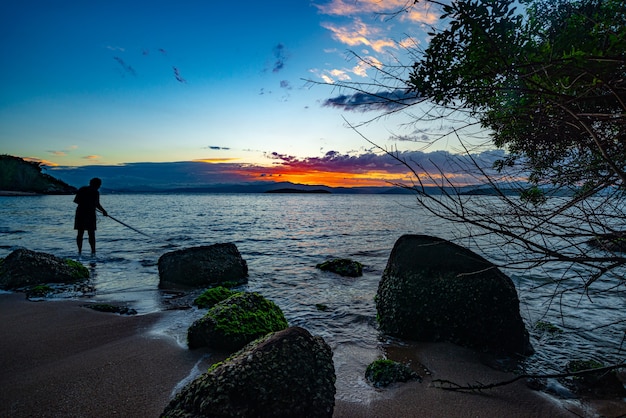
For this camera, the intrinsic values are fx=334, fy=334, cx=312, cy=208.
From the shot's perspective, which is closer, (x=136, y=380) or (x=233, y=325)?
(x=136, y=380)

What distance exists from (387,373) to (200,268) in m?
7.31

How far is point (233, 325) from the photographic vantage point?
18.3ft

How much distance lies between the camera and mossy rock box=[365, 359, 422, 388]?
465 cm

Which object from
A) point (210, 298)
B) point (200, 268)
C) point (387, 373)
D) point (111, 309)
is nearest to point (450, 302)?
point (387, 373)

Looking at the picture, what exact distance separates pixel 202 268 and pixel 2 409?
21.9 ft

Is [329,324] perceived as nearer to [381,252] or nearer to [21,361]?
[21,361]

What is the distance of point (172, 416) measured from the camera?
3166 millimetres

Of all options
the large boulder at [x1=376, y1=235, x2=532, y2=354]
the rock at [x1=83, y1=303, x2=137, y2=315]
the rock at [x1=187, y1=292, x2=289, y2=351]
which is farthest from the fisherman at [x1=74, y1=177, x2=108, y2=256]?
the large boulder at [x1=376, y1=235, x2=532, y2=354]

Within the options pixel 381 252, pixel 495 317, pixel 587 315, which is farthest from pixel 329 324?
pixel 381 252

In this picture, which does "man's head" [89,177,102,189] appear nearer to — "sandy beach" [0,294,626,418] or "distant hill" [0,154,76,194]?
"sandy beach" [0,294,626,418]

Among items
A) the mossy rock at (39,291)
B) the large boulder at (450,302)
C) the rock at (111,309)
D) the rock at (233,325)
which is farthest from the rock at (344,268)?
the mossy rock at (39,291)

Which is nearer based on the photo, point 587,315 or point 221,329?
point 221,329

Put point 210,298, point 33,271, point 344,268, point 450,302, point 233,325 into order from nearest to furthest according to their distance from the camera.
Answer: point 233,325
point 450,302
point 210,298
point 33,271
point 344,268

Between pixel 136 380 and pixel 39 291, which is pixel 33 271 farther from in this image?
pixel 136 380
